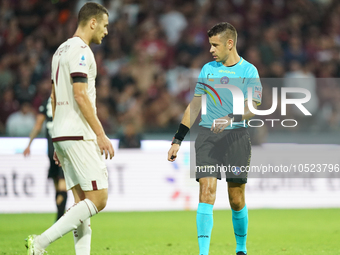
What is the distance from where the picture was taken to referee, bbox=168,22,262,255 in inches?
216

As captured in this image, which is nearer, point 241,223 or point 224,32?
point 224,32

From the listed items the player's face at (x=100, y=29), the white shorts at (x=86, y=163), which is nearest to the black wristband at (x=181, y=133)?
the white shorts at (x=86, y=163)

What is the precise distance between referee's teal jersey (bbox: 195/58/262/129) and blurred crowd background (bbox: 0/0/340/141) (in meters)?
5.91

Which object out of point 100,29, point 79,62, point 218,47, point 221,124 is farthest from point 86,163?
point 218,47

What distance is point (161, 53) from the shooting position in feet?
45.5

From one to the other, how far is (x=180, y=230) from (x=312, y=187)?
393 cm

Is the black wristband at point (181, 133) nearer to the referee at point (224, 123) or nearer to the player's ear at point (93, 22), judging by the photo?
the referee at point (224, 123)

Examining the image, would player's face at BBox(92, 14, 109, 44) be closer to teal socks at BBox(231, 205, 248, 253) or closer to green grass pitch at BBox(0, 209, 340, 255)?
teal socks at BBox(231, 205, 248, 253)

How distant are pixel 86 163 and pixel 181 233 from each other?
Answer: 3880 millimetres

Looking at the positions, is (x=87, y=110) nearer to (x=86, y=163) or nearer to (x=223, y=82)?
(x=86, y=163)

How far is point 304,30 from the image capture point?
50.8 ft

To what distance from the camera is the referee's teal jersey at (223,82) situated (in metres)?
5.57

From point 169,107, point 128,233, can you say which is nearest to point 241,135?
point 128,233

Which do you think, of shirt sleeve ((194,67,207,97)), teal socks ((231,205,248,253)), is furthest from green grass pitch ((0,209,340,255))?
shirt sleeve ((194,67,207,97))
